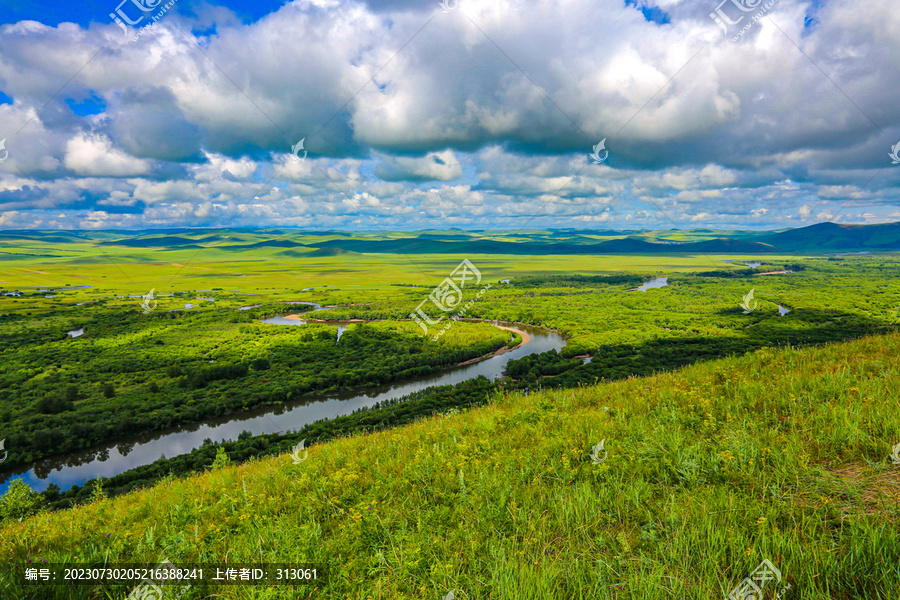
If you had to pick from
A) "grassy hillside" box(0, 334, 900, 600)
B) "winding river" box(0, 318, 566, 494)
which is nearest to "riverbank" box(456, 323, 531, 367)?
"winding river" box(0, 318, 566, 494)

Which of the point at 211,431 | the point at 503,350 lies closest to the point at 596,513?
the point at 211,431

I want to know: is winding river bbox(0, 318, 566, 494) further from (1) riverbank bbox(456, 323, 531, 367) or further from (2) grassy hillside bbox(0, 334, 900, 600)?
(2) grassy hillside bbox(0, 334, 900, 600)

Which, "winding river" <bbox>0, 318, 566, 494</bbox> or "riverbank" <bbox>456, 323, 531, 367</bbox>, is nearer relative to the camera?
"winding river" <bbox>0, 318, 566, 494</bbox>

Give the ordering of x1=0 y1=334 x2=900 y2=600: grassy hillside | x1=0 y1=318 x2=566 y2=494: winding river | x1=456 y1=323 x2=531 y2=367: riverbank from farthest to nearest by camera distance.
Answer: x1=456 y1=323 x2=531 y2=367: riverbank → x1=0 y1=318 x2=566 y2=494: winding river → x1=0 y1=334 x2=900 y2=600: grassy hillside

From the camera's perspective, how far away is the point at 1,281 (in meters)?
154

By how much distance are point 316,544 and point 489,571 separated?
1.70m

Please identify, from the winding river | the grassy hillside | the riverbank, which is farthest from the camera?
the riverbank

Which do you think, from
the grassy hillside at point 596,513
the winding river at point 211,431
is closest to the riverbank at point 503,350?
the winding river at point 211,431

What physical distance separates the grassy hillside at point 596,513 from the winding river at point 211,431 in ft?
118

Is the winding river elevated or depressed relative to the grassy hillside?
depressed

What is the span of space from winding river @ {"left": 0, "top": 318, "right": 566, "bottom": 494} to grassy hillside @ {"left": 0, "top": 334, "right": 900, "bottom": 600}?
3596cm

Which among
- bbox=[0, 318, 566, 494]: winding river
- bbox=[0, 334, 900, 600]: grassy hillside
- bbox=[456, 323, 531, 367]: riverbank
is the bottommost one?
bbox=[0, 318, 566, 494]: winding river

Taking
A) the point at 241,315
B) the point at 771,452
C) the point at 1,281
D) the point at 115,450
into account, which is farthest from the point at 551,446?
the point at 1,281

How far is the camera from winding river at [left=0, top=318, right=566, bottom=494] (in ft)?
102
